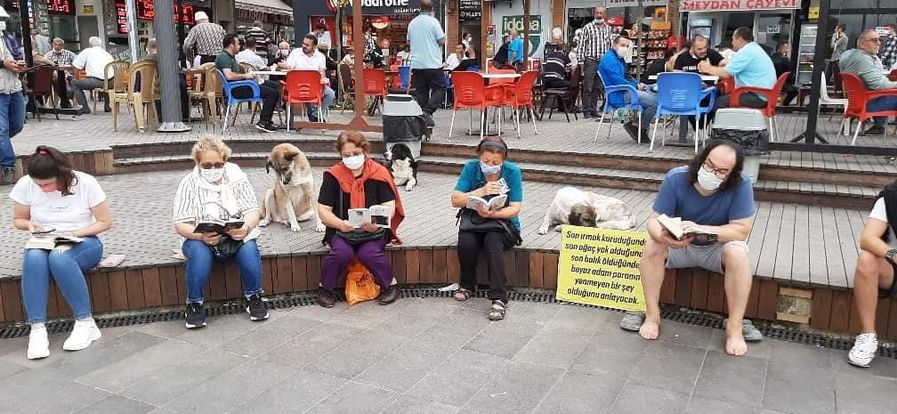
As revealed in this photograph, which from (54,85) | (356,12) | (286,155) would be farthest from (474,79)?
(54,85)

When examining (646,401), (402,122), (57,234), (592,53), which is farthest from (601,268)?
(592,53)

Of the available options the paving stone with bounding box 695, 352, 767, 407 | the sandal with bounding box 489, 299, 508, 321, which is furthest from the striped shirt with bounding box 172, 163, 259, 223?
the paving stone with bounding box 695, 352, 767, 407

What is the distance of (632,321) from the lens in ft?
13.1

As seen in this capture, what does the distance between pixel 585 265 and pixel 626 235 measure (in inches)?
13.3

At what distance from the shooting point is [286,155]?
16.5 feet

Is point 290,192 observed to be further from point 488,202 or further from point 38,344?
point 38,344

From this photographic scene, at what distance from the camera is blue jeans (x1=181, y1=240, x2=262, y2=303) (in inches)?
158

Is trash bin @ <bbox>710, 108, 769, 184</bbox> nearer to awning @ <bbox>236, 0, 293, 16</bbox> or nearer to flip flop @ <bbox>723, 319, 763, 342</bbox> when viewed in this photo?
flip flop @ <bbox>723, 319, 763, 342</bbox>

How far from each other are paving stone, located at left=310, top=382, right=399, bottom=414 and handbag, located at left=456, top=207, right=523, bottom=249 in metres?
1.36

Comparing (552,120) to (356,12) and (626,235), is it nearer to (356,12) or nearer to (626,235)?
(356,12)

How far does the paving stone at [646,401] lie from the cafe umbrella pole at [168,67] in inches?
281

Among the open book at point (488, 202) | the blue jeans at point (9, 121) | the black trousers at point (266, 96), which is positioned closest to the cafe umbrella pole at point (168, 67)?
the black trousers at point (266, 96)

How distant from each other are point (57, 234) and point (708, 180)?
11.7ft

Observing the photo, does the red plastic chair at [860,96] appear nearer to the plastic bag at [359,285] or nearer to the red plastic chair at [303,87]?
the plastic bag at [359,285]
